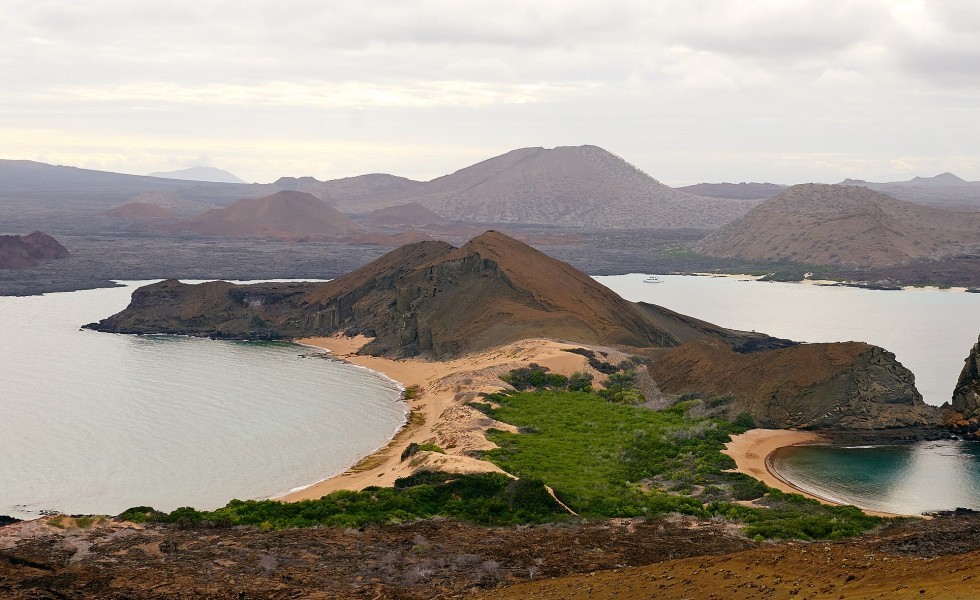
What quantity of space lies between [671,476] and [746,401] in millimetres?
15984

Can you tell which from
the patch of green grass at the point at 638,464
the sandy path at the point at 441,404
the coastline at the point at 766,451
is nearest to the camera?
the patch of green grass at the point at 638,464

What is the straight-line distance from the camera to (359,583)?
30.6 metres

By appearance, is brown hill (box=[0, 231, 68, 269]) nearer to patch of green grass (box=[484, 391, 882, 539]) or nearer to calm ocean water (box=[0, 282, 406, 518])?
calm ocean water (box=[0, 282, 406, 518])

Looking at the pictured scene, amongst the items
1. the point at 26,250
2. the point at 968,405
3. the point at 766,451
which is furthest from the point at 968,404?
the point at 26,250

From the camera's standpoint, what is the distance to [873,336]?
10069cm

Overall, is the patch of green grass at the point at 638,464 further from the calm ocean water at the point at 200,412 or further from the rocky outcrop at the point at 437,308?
the rocky outcrop at the point at 437,308

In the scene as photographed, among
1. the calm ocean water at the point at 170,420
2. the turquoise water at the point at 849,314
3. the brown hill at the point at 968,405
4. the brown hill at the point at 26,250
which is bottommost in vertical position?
the calm ocean water at the point at 170,420

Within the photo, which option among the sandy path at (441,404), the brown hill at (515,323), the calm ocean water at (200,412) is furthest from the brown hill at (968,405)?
the sandy path at (441,404)

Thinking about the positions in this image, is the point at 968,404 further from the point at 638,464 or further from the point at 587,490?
the point at 587,490

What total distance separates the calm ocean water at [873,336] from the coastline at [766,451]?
823 millimetres

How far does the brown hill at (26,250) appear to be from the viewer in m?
153

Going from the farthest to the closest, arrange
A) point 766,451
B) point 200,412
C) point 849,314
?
point 849,314 < point 200,412 < point 766,451

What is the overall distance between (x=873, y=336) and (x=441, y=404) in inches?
2233

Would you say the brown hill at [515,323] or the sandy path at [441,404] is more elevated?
the brown hill at [515,323]
